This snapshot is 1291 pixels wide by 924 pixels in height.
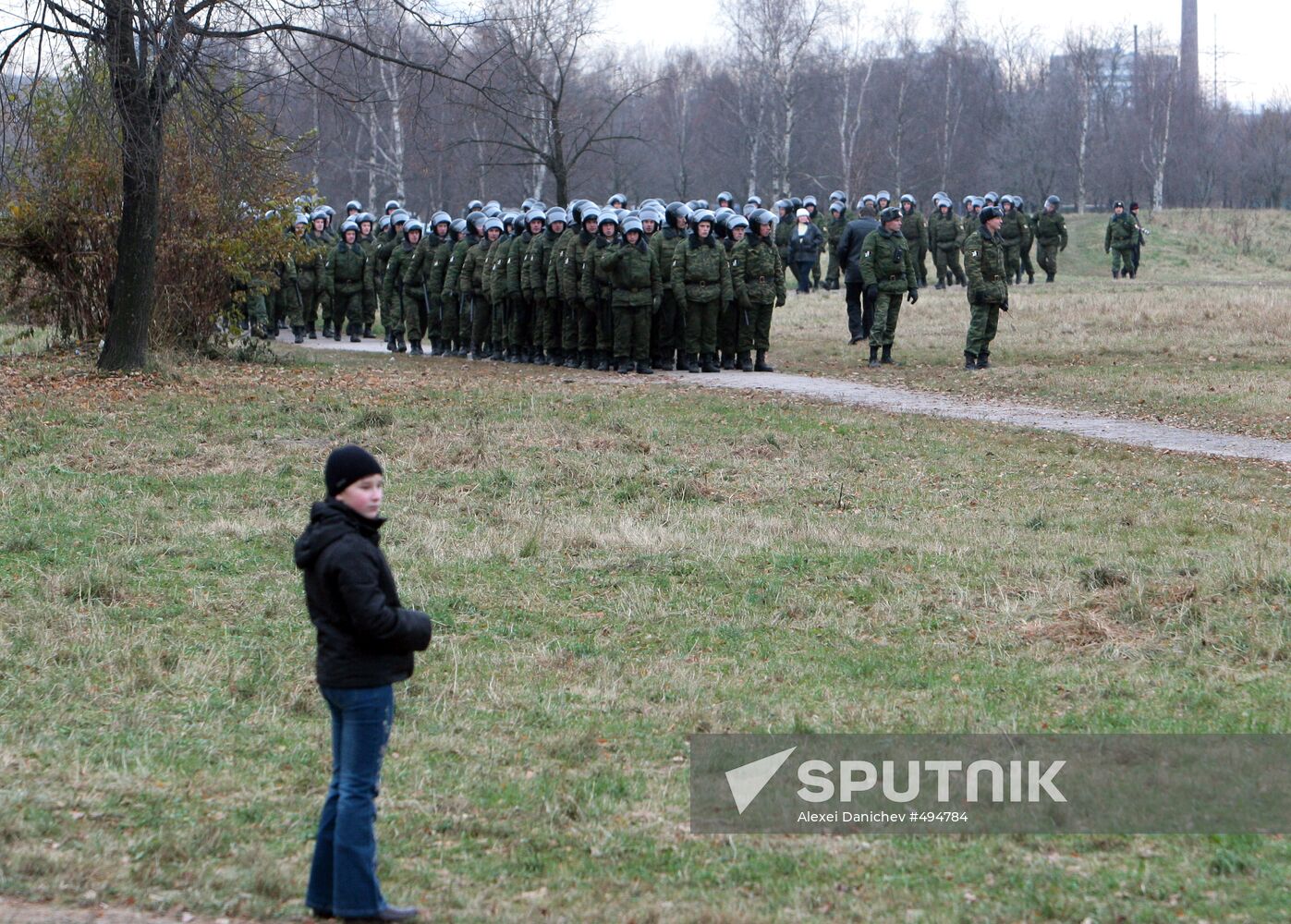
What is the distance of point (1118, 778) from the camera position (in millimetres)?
5969

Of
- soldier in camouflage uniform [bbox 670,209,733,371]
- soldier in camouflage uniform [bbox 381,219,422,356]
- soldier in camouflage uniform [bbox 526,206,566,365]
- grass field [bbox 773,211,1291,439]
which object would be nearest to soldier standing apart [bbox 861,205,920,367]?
grass field [bbox 773,211,1291,439]

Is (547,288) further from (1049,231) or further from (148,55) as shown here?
(1049,231)

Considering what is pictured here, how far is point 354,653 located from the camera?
4727 mm

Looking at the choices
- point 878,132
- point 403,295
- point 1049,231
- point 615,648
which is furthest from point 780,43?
point 615,648

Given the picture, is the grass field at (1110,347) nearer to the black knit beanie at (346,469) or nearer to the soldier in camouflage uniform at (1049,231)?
the soldier in camouflage uniform at (1049,231)

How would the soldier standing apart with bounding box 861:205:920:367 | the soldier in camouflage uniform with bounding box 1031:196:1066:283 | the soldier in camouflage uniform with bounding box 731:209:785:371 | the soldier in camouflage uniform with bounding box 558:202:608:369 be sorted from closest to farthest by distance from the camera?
the soldier in camouflage uniform with bounding box 731:209:785:371, the soldier in camouflage uniform with bounding box 558:202:608:369, the soldier standing apart with bounding box 861:205:920:367, the soldier in camouflage uniform with bounding box 1031:196:1066:283

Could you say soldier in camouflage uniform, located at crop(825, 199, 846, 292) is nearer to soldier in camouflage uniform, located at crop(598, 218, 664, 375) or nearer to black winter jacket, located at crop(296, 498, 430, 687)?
soldier in camouflage uniform, located at crop(598, 218, 664, 375)

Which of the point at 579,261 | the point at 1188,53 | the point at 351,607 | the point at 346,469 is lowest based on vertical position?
the point at 351,607

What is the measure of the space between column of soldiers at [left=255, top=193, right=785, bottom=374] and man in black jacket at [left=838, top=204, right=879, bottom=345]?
1.76 m

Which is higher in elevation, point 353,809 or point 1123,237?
point 1123,237

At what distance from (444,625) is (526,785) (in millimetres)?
2354

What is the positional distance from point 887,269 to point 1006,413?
4.54 m

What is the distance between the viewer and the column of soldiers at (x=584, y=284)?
65.6 ft

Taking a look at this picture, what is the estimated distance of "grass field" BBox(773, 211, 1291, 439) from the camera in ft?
57.3
